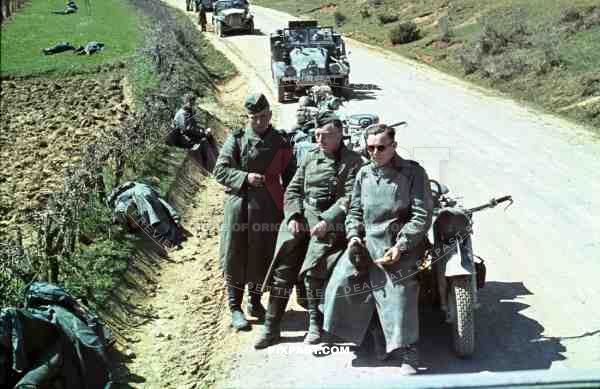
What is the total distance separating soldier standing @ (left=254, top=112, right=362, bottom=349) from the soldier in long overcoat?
244 millimetres

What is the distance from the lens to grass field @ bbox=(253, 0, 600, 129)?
1867 cm

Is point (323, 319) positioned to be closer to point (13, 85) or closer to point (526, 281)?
point (526, 281)

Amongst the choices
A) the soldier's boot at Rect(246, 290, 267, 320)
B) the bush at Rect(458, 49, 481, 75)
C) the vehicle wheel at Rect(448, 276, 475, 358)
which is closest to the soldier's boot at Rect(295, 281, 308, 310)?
the soldier's boot at Rect(246, 290, 267, 320)

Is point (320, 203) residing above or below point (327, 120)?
below

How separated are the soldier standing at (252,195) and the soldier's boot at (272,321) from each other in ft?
1.48

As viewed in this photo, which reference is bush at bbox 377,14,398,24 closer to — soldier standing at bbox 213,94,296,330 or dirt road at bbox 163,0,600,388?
dirt road at bbox 163,0,600,388

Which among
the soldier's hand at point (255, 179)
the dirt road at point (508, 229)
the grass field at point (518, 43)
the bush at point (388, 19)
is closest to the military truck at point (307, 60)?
the dirt road at point (508, 229)

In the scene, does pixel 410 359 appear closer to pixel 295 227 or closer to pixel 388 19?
pixel 295 227

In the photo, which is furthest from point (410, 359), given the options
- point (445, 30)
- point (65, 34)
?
point (65, 34)

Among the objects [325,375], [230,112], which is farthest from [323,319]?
[230,112]

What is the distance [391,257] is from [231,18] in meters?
28.5

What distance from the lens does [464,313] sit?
6.21 meters

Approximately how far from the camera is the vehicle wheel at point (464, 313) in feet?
20.4

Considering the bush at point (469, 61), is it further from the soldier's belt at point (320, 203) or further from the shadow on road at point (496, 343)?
the soldier's belt at point (320, 203)
